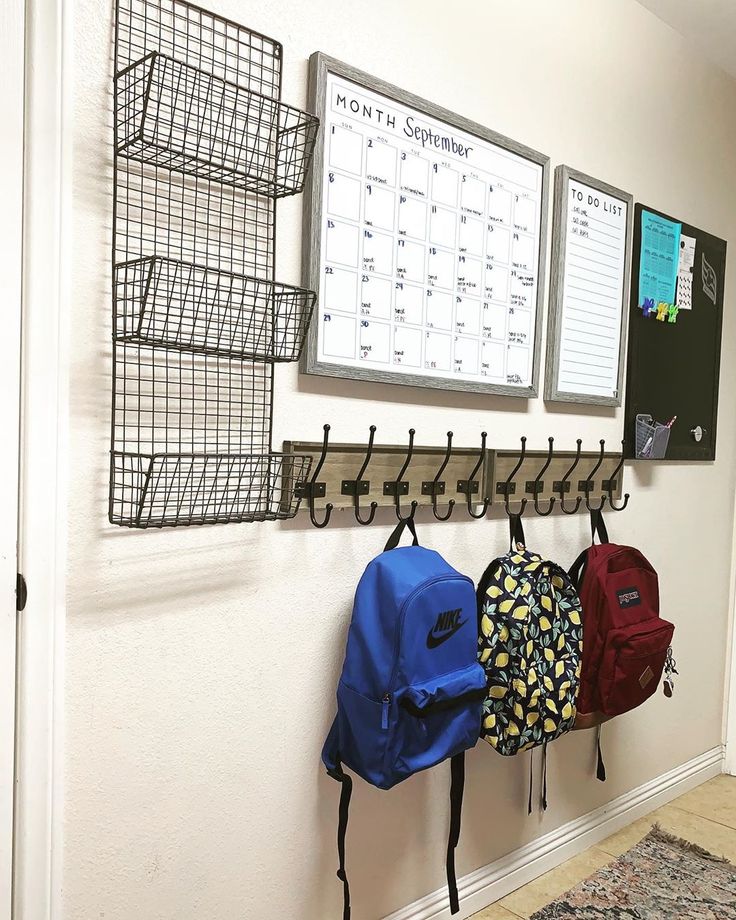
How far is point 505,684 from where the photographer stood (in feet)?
5.96

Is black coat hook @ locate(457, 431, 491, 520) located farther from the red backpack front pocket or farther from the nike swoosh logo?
the red backpack front pocket

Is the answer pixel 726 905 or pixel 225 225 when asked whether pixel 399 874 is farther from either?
pixel 225 225

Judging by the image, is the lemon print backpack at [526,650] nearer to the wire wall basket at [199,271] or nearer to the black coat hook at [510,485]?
the black coat hook at [510,485]

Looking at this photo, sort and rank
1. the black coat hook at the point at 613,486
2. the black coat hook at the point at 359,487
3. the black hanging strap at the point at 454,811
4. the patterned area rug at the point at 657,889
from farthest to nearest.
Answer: the black coat hook at the point at 613,486, the patterned area rug at the point at 657,889, the black hanging strap at the point at 454,811, the black coat hook at the point at 359,487

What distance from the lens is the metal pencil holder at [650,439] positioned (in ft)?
8.13

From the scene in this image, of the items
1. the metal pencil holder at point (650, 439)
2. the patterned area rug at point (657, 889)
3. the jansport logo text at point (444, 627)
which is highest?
the metal pencil holder at point (650, 439)

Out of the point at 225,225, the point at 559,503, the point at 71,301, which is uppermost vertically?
the point at 225,225

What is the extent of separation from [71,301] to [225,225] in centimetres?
32

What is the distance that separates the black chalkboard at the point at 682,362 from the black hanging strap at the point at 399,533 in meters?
0.97

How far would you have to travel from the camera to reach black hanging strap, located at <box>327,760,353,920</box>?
5.37 feet

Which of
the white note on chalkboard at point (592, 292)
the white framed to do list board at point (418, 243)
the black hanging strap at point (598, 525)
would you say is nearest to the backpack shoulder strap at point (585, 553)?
the black hanging strap at point (598, 525)

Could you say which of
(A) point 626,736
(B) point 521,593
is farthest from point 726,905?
(B) point 521,593

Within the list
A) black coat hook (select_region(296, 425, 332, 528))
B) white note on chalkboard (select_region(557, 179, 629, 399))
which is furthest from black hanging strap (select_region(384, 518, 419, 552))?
white note on chalkboard (select_region(557, 179, 629, 399))

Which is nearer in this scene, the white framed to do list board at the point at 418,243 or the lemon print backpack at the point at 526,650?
the white framed to do list board at the point at 418,243
